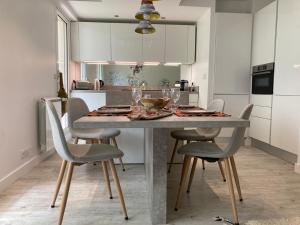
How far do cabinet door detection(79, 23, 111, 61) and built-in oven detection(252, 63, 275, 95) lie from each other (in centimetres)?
258

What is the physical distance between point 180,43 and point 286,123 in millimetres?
2466

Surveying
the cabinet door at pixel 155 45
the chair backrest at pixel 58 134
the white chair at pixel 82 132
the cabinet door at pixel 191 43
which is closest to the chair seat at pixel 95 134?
the white chair at pixel 82 132

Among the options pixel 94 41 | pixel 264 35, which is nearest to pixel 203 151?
pixel 264 35

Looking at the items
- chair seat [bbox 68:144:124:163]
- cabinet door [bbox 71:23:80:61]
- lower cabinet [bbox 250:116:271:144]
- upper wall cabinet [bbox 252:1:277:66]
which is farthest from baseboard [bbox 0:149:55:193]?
upper wall cabinet [bbox 252:1:277:66]

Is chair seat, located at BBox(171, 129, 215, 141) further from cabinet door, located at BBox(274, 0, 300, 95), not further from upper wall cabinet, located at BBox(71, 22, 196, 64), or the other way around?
upper wall cabinet, located at BBox(71, 22, 196, 64)

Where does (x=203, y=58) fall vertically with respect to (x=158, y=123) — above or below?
above

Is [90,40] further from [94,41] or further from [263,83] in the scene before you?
[263,83]

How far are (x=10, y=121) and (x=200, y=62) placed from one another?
327 centimetres

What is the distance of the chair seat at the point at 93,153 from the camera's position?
1653 millimetres

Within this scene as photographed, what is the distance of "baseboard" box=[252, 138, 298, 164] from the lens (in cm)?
321

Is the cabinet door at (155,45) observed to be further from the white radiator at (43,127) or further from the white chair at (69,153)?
the white chair at (69,153)

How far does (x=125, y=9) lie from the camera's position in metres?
4.22

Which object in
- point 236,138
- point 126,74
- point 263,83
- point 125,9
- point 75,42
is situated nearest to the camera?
point 236,138

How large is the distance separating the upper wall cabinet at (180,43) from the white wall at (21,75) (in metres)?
2.21
